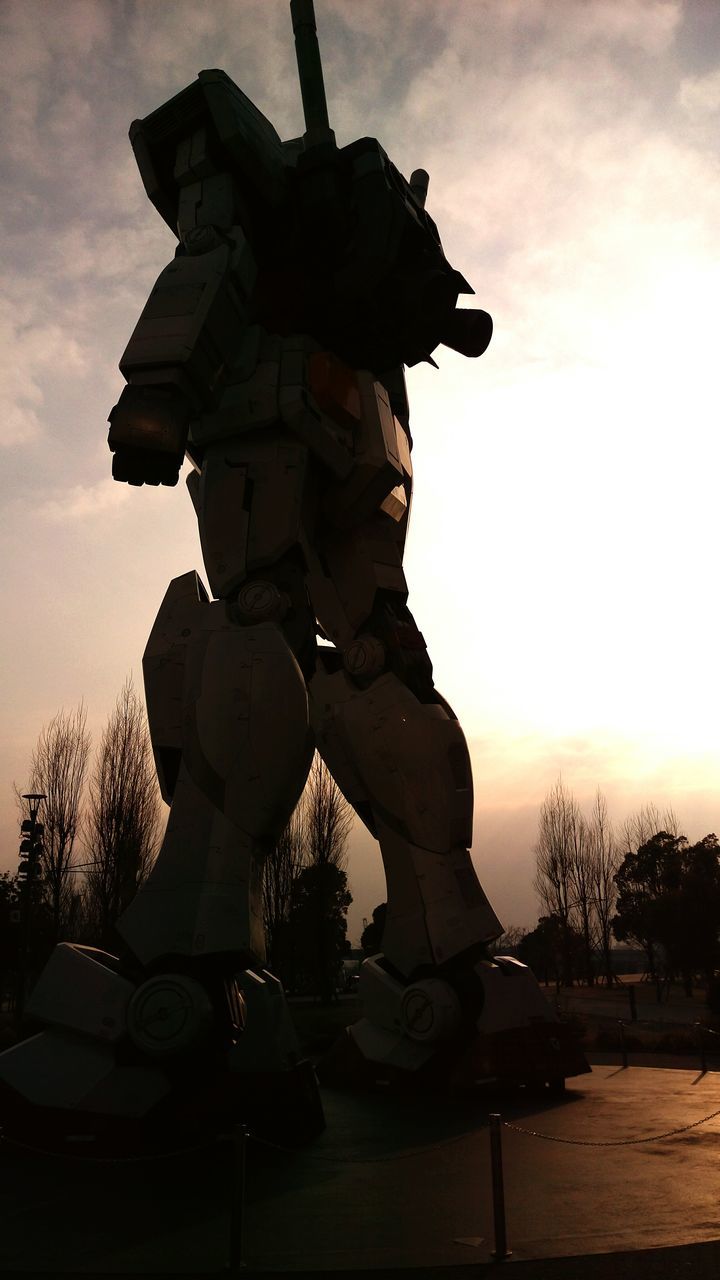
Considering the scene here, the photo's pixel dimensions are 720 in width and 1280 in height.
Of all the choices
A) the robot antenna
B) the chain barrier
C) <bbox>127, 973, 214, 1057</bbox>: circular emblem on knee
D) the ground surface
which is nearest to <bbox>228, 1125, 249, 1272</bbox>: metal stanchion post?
the ground surface

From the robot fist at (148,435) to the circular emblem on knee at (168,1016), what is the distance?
9.16 ft

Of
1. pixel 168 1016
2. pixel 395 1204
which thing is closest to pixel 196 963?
pixel 168 1016

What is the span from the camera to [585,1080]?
8148 millimetres

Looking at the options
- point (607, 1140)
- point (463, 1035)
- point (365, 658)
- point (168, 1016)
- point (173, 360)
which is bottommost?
point (607, 1140)

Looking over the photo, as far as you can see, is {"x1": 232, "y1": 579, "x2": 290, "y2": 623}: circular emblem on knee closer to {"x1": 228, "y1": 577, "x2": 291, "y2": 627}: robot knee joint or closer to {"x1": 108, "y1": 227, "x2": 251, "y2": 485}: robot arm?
{"x1": 228, "y1": 577, "x2": 291, "y2": 627}: robot knee joint

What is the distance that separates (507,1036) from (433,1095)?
0.69 m

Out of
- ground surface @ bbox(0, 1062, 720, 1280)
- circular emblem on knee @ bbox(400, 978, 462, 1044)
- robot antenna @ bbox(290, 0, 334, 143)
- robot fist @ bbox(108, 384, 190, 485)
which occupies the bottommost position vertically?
ground surface @ bbox(0, 1062, 720, 1280)

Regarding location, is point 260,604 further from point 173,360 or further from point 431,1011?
point 431,1011

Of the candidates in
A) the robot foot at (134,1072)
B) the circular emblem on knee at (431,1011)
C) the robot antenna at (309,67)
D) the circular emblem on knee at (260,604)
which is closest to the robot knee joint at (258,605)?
the circular emblem on knee at (260,604)

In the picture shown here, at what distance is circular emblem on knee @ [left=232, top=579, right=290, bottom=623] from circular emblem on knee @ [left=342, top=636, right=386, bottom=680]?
3.68 feet

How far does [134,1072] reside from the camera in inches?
203

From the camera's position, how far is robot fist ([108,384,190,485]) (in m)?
5.28

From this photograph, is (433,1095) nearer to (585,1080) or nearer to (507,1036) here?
(507,1036)

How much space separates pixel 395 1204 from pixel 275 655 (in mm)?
3042
